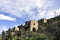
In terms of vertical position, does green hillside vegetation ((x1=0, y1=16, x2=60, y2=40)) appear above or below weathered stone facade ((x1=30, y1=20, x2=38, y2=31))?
below

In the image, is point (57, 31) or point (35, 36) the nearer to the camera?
point (35, 36)

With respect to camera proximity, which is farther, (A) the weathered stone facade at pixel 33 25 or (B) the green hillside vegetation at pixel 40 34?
(A) the weathered stone facade at pixel 33 25

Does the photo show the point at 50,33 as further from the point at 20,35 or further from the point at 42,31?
the point at 20,35

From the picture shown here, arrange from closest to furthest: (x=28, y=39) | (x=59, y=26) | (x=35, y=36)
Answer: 1. (x=28, y=39)
2. (x=35, y=36)
3. (x=59, y=26)

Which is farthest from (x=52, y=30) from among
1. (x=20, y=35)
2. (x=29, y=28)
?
(x=20, y=35)

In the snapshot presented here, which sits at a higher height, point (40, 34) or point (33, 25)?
point (33, 25)

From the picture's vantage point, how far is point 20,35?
78.9 m

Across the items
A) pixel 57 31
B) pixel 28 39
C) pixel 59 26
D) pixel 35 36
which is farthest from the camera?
pixel 59 26

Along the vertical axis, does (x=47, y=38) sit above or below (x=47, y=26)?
below

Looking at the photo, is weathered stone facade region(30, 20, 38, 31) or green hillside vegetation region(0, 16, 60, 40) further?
weathered stone facade region(30, 20, 38, 31)

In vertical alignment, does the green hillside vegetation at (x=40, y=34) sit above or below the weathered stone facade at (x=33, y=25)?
below

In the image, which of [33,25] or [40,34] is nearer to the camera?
[40,34]

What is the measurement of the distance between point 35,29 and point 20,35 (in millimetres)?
13775

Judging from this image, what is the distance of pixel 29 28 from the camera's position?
3472 inches
